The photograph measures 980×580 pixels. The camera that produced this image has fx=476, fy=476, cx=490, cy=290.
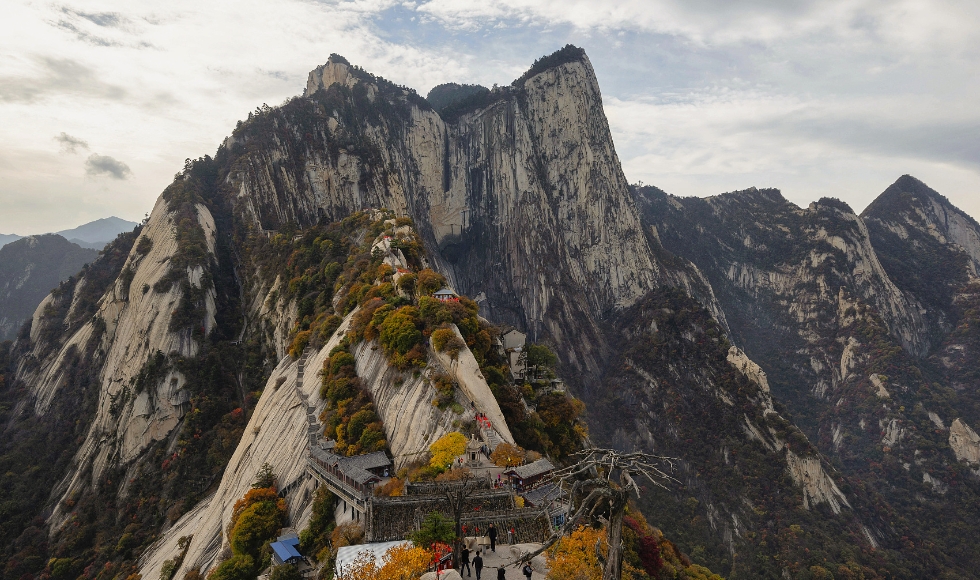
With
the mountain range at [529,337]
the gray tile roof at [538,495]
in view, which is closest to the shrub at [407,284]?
the mountain range at [529,337]

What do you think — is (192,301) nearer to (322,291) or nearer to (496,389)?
(322,291)

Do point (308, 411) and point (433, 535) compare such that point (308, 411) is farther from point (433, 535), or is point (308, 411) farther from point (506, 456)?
point (433, 535)

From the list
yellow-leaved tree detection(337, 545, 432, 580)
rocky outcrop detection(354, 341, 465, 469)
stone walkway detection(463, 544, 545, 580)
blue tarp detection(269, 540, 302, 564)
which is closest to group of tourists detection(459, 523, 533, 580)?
stone walkway detection(463, 544, 545, 580)

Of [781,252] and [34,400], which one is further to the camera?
[781,252]

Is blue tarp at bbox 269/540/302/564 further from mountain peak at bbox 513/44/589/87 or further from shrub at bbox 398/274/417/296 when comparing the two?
mountain peak at bbox 513/44/589/87

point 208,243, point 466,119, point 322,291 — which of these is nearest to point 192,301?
point 208,243

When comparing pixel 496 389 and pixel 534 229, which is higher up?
pixel 534 229

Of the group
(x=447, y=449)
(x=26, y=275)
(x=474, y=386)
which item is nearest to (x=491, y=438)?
(x=447, y=449)
